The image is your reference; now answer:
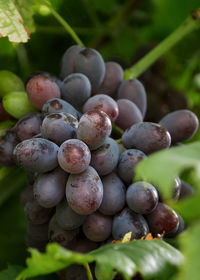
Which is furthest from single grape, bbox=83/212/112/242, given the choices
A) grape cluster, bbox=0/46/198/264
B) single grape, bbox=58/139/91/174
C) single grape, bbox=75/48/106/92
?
single grape, bbox=75/48/106/92

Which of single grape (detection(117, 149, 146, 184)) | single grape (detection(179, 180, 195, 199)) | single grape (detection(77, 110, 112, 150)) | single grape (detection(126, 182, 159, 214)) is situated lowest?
single grape (detection(179, 180, 195, 199))

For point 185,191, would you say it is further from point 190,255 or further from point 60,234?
point 190,255

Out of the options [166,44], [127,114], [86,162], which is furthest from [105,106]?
[166,44]

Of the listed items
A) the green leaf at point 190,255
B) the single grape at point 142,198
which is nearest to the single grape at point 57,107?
the single grape at point 142,198

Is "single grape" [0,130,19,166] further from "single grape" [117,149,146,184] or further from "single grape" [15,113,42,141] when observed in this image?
"single grape" [117,149,146,184]

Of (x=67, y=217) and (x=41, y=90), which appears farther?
(x=41, y=90)

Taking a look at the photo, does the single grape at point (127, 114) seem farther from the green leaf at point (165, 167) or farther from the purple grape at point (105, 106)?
the green leaf at point (165, 167)
